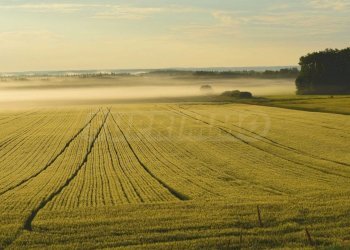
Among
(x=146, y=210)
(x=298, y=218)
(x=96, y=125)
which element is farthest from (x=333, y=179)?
(x=96, y=125)

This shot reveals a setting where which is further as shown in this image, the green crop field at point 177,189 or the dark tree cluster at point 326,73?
the dark tree cluster at point 326,73

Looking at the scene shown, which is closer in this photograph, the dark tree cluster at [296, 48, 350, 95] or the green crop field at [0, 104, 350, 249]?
the green crop field at [0, 104, 350, 249]

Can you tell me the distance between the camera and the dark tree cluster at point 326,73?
13400 centimetres

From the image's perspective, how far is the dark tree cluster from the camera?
134000mm

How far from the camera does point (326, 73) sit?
136 m

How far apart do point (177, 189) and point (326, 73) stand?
380ft

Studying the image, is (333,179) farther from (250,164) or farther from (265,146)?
(265,146)

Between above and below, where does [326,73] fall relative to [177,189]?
above

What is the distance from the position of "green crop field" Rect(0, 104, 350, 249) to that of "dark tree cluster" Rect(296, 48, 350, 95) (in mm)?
80593

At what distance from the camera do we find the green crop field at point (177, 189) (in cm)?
1906

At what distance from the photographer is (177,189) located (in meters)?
27.6

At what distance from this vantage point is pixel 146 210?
22625mm

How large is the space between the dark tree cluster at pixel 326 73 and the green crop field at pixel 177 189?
264 feet

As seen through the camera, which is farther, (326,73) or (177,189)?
(326,73)
